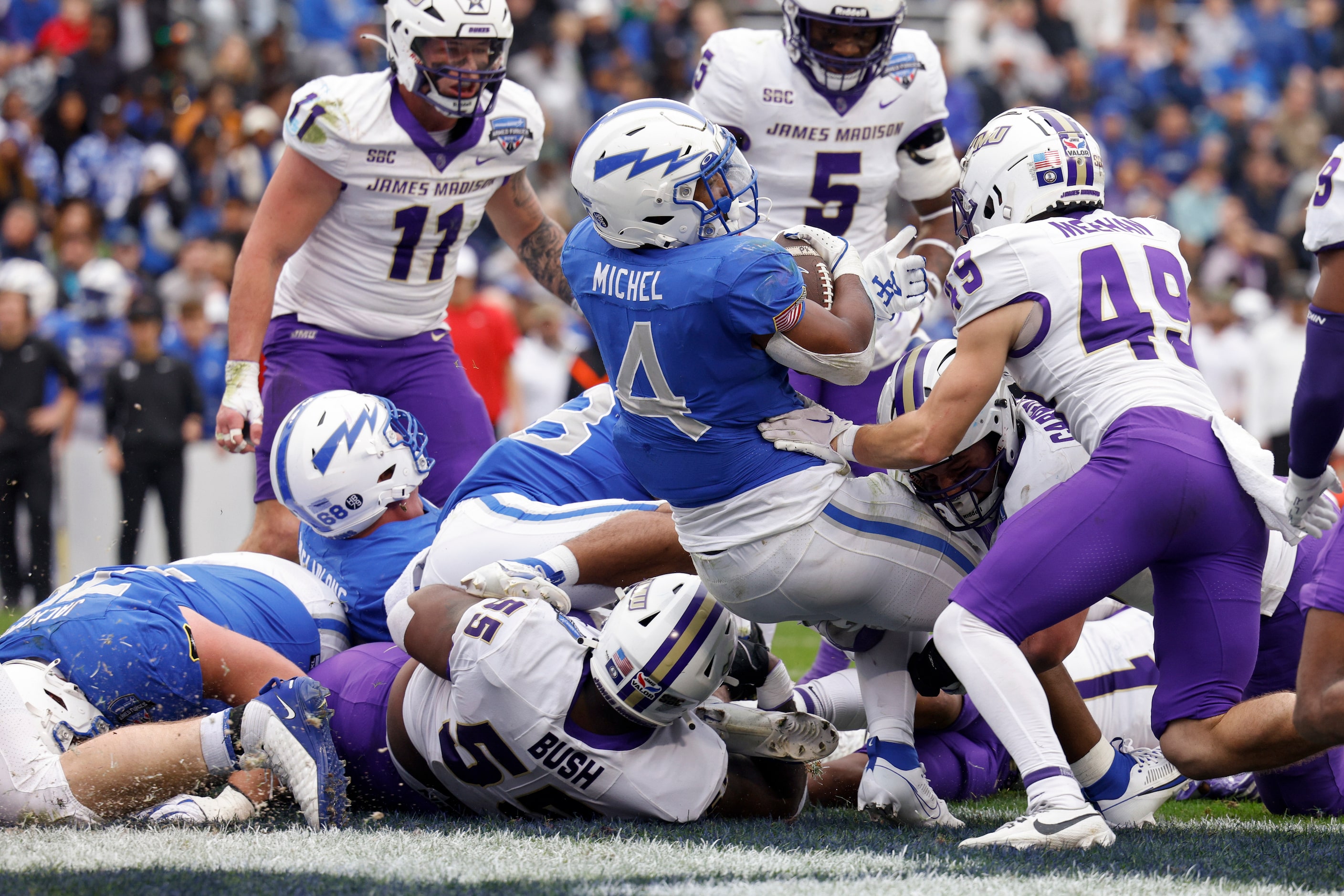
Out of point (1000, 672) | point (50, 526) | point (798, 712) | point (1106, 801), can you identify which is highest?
point (1000, 672)

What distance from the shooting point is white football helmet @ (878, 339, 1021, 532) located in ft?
12.2

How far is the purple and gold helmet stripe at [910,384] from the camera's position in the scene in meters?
3.82

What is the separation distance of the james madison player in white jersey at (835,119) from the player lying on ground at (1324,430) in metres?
2.09

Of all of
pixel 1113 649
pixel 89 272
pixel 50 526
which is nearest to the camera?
pixel 1113 649

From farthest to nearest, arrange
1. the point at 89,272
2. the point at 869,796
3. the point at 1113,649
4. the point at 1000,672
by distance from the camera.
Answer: the point at 89,272 < the point at 1113,649 < the point at 869,796 < the point at 1000,672

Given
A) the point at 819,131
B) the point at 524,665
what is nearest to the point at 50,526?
the point at 819,131

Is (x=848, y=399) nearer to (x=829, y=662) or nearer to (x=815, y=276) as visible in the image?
(x=829, y=662)

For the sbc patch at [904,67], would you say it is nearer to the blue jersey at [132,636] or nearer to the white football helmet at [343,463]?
the white football helmet at [343,463]

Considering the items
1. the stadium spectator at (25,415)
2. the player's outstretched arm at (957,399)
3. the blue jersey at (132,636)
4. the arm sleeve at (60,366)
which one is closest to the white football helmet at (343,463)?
the blue jersey at (132,636)

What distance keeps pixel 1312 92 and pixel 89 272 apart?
10.7m

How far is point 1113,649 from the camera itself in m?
4.52

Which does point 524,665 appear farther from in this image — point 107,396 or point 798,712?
point 107,396

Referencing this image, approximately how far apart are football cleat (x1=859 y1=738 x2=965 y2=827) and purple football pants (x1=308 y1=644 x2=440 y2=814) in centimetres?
109

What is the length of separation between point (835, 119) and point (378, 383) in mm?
1829
